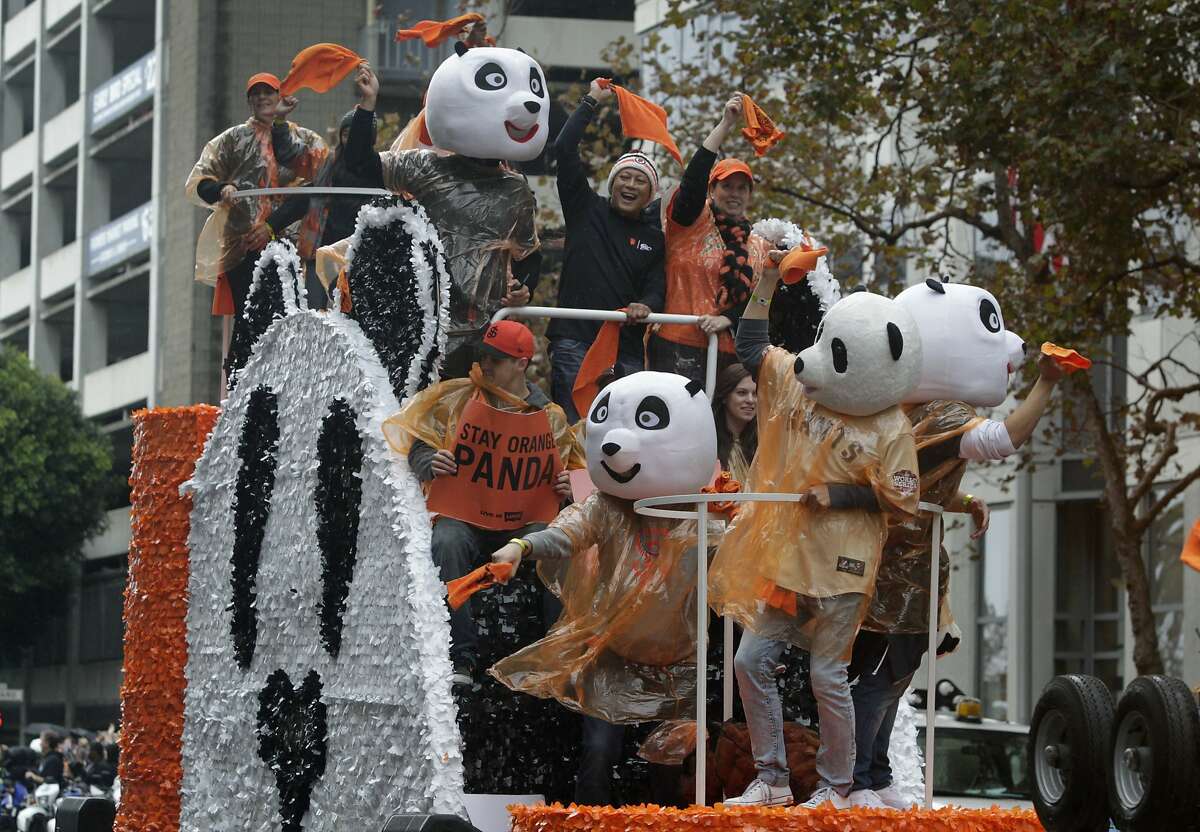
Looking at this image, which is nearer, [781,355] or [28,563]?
[781,355]

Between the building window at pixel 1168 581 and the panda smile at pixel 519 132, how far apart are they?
1627cm

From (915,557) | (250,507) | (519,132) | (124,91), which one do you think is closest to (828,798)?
(915,557)

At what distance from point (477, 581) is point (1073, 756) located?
358 centimetres

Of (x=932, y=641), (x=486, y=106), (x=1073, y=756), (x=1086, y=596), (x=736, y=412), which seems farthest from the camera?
(x=1086, y=596)

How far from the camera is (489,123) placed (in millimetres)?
7879

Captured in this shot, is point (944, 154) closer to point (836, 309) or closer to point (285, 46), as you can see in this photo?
point (836, 309)

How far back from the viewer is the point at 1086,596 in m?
25.6

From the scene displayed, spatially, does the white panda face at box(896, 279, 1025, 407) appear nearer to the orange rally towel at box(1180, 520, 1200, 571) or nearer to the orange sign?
the orange sign

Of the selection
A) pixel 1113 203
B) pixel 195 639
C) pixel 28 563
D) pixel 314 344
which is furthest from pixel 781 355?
pixel 28 563

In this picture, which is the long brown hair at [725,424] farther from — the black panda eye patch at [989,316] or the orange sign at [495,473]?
the black panda eye patch at [989,316]

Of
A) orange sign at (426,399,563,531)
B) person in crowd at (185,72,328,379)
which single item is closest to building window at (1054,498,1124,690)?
person in crowd at (185,72,328,379)

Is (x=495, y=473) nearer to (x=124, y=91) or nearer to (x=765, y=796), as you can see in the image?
(x=765, y=796)

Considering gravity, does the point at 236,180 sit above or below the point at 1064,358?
above

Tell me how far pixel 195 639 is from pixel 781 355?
3086mm
